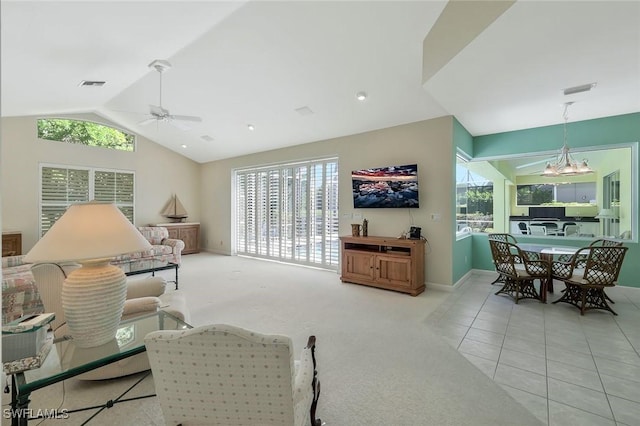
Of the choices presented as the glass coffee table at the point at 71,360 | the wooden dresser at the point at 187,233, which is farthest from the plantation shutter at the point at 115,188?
the glass coffee table at the point at 71,360

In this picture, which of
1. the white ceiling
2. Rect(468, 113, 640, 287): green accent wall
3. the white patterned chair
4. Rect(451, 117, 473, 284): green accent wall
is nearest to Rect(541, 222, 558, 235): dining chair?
Rect(468, 113, 640, 287): green accent wall

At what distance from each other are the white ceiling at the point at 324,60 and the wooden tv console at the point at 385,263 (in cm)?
209

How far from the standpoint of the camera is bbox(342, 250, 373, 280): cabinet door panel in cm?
518

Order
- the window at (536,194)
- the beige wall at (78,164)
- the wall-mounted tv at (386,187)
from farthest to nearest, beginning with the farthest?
the window at (536,194) → the beige wall at (78,164) → the wall-mounted tv at (386,187)

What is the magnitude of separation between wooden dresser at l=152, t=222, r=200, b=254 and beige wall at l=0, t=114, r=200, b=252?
53cm

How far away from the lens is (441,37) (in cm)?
340

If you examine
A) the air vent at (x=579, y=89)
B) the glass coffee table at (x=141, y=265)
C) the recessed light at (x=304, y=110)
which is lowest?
the glass coffee table at (x=141, y=265)

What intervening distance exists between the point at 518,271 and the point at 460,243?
1003 millimetres

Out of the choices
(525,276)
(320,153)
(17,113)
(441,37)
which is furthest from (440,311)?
(17,113)

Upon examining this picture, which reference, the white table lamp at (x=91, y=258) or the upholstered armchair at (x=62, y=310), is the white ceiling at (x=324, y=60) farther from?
the upholstered armchair at (x=62, y=310)

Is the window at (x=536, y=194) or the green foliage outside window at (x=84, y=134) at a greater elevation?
the green foliage outside window at (x=84, y=134)

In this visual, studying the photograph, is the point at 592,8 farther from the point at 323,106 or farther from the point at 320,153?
the point at 320,153

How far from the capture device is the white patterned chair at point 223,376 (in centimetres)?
139

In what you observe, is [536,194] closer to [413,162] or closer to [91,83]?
[413,162]
